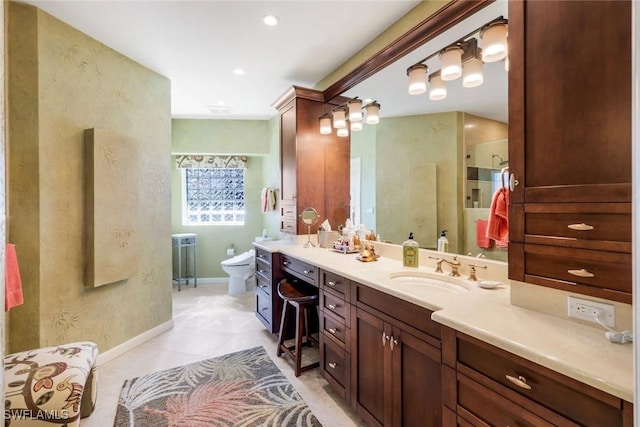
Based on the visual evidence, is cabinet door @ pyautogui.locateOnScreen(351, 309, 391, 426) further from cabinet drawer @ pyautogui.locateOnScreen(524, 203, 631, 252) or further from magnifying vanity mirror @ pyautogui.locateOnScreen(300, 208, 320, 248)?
magnifying vanity mirror @ pyautogui.locateOnScreen(300, 208, 320, 248)

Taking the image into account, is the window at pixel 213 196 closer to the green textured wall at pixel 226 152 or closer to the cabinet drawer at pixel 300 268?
the green textured wall at pixel 226 152

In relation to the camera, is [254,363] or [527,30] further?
[254,363]

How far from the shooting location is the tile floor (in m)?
1.96

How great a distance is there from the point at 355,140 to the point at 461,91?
1.13 meters

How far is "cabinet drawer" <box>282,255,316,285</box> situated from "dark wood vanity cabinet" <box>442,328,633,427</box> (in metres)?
1.23

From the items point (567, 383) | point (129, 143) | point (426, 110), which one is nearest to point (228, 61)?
point (129, 143)

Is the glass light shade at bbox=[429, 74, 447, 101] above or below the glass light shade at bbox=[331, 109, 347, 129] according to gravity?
below

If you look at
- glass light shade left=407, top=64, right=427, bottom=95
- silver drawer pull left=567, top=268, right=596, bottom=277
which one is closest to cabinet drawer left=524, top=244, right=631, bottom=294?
silver drawer pull left=567, top=268, right=596, bottom=277

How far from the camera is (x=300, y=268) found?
99.3 inches

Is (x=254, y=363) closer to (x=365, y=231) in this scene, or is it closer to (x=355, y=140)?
(x=365, y=231)

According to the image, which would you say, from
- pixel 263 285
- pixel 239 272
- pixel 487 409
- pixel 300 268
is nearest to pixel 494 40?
pixel 487 409

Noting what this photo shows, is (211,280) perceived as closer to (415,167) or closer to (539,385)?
(415,167)

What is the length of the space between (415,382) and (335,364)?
0.73 meters

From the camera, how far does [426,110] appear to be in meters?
2.11
